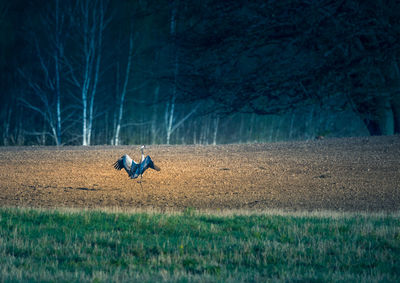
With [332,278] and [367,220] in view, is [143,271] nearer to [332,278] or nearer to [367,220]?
[332,278]

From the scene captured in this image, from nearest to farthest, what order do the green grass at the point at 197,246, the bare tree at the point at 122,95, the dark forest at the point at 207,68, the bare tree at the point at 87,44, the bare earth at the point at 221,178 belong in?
the green grass at the point at 197,246
the bare earth at the point at 221,178
the dark forest at the point at 207,68
the bare tree at the point at 87,44
the bare tree at the point at 122,95

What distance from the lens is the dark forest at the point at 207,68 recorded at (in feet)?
36.1

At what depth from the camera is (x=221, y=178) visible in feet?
30.6

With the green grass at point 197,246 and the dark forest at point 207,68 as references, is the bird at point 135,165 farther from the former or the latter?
the dark forest at point 207,68

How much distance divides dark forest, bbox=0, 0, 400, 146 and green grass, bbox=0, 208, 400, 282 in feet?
17.6

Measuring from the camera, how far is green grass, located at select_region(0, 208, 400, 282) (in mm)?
4215

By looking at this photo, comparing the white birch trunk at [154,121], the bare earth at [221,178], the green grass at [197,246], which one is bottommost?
the green grass at [197,246]

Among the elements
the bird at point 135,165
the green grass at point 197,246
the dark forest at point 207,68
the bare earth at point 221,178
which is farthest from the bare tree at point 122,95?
the green grass at point 197,246

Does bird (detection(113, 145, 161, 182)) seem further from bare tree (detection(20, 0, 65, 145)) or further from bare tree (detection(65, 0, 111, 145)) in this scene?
bare tree (detection(20, 0, 65, 145))

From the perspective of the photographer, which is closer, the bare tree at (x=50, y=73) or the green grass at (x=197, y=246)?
the green grass at (x=197, y=246)

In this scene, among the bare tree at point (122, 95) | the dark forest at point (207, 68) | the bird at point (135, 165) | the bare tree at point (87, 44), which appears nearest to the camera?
the bird at point (135, 165)

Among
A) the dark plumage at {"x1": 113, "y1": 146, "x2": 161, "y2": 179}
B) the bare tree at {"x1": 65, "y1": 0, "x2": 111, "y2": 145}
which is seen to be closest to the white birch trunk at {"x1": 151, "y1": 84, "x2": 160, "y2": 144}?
the bare tree at {"x1": 65, "y1": 0, "x2": 111, "y2": 145}

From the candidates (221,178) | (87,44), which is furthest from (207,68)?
(87,44)

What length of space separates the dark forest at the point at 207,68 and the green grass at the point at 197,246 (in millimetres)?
5371
